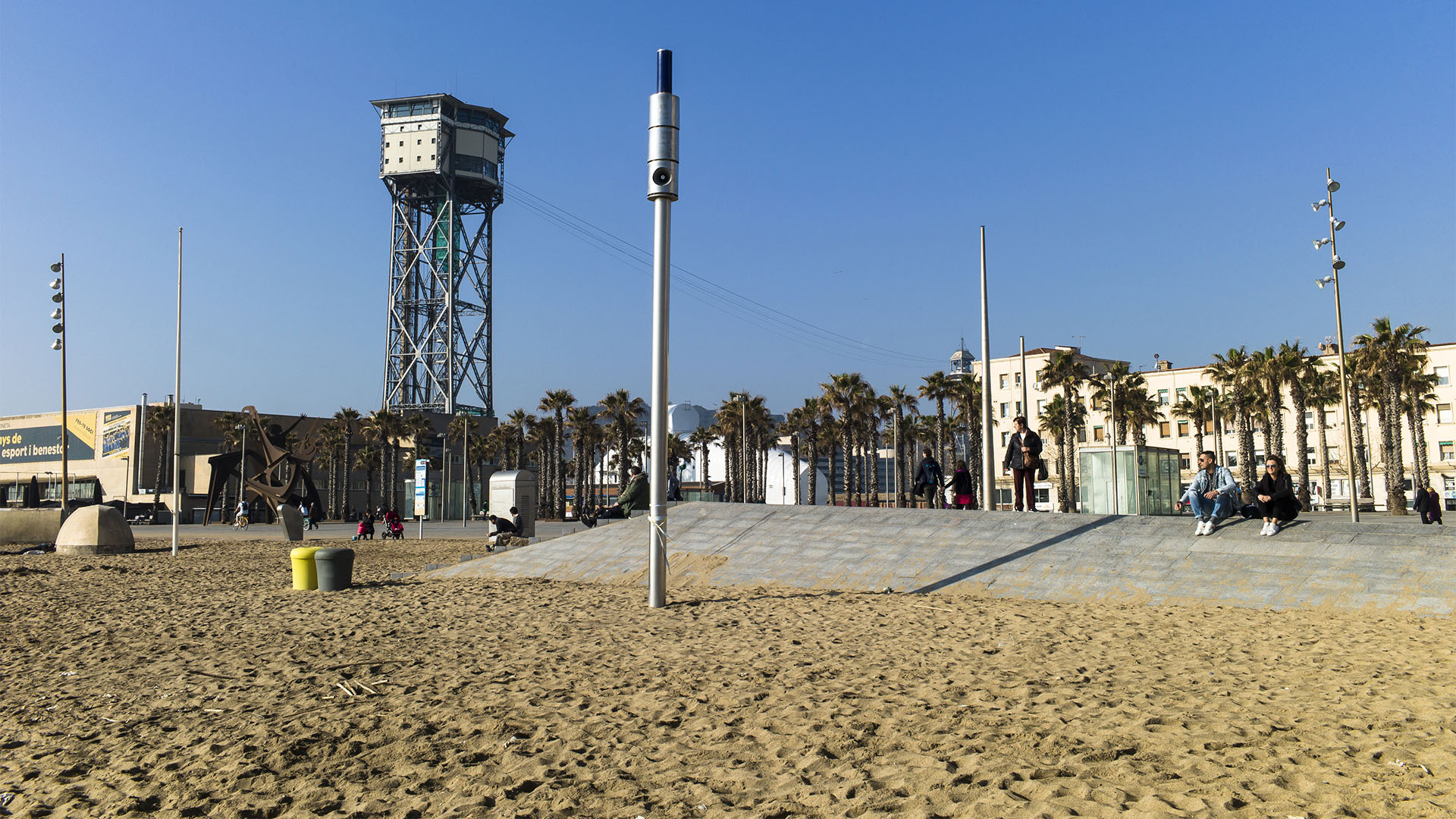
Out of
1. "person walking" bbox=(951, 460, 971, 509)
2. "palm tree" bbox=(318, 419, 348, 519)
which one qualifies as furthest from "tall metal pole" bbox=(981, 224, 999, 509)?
A: "palm tree" bbox=(318, 419, 348, 519)

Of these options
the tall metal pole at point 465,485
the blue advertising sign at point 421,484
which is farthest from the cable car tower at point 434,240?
the blue advertising sign at point 421,484

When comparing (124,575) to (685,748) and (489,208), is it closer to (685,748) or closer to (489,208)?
(685,748)

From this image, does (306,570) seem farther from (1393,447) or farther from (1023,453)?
(1393,447)

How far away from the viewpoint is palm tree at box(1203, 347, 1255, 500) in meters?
51.1

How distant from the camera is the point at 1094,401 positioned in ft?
191

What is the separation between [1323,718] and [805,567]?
950 cm

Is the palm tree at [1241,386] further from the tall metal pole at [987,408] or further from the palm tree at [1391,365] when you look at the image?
the tall metal pole at [987,408]

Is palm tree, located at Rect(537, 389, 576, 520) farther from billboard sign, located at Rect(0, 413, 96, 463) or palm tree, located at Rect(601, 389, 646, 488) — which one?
billboard sign, located at Rect(0, 413, 96, 463)

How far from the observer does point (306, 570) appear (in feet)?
52.0

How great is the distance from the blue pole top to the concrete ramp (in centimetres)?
758

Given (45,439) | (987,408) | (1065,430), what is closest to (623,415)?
(1065,430)

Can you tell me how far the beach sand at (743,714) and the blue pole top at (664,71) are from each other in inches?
279

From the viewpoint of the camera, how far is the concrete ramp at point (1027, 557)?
38.7 feet

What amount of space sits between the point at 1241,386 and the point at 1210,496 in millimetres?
45359
